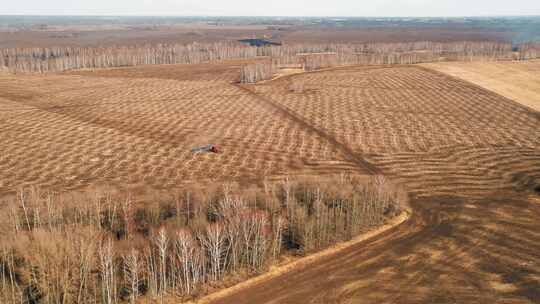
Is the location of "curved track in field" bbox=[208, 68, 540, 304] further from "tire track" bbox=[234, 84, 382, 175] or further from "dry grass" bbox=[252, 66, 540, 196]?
"tire track" bbox=[234, 84, 382, 175]

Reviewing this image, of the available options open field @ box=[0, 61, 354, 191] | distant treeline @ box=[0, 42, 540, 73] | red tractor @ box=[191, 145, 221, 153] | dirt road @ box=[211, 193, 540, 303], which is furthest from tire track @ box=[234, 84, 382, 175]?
distant treeline @ box=[0, 42, 540, 73]

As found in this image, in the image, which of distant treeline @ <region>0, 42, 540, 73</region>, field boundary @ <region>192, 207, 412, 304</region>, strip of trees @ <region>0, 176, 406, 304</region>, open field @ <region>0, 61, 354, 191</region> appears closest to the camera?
strip of trees @ <region>0, 176, 406, 304</region>

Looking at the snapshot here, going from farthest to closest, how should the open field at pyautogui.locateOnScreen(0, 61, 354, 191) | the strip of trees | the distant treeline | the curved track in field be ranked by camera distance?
the distant treeline → the open field at pyautogui.locateOnScreen(0, 61, 354, 191) → the curved track in field → the strip of trees

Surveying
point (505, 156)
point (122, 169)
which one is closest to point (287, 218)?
point (122, 169)

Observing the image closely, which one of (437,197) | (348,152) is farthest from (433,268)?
(348,152)

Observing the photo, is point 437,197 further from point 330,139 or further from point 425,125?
point 425,125

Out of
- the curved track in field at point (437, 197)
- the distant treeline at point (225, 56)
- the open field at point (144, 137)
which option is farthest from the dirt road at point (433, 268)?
the distant treeline at point (225, 56)
